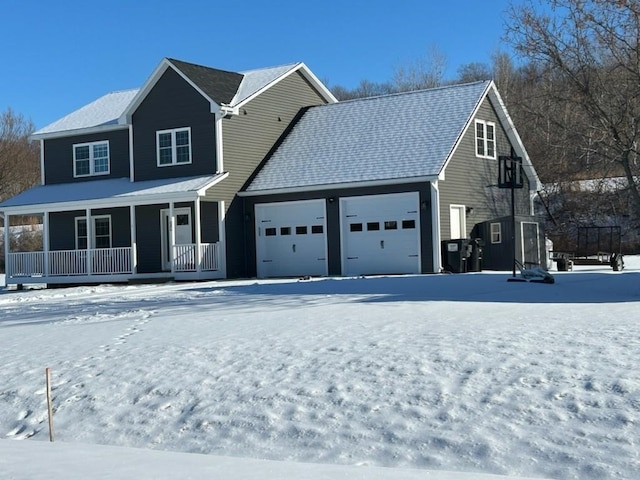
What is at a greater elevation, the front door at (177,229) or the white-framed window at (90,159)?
the white-framed window at (90,159)

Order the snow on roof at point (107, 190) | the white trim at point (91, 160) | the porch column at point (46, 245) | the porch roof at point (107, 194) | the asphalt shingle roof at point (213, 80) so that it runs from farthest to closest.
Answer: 1. the white trim at point (91, 160)
2. the porch column at point (46, 245)
3. the asphalt shingle roof at point (213, 80)
4. the snow on roof at point (107, 190)
5. the porch roof at point (107, 194)

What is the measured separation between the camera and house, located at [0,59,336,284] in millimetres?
26641

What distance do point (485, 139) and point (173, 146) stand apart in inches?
401

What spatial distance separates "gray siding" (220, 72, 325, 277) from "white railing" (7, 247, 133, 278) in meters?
3.43

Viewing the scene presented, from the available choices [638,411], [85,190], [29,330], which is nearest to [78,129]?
[85,190]

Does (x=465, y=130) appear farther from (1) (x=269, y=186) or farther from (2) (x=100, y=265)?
(2) (x=100, y=265)

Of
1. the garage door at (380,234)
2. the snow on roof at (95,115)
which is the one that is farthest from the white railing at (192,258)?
the snow on roof at (95,115)

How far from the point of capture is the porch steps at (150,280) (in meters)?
26.4

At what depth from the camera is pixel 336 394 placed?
8609 mm

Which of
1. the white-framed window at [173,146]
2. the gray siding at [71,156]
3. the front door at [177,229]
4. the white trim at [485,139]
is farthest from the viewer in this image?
the gray siding at [71,156]

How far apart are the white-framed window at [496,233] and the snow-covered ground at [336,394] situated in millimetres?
12740

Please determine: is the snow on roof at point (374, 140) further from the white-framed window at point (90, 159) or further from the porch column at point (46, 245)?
the porch column at point (46, 245)

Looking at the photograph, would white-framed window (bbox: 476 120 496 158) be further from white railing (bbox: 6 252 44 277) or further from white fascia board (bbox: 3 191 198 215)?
white railing (bbox: 6 252 44 277)

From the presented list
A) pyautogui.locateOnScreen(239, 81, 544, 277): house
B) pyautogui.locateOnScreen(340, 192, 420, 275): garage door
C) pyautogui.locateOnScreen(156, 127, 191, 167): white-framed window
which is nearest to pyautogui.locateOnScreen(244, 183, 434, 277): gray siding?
pyautogui.locateOnScreen(239, 81, 544, 277): house
